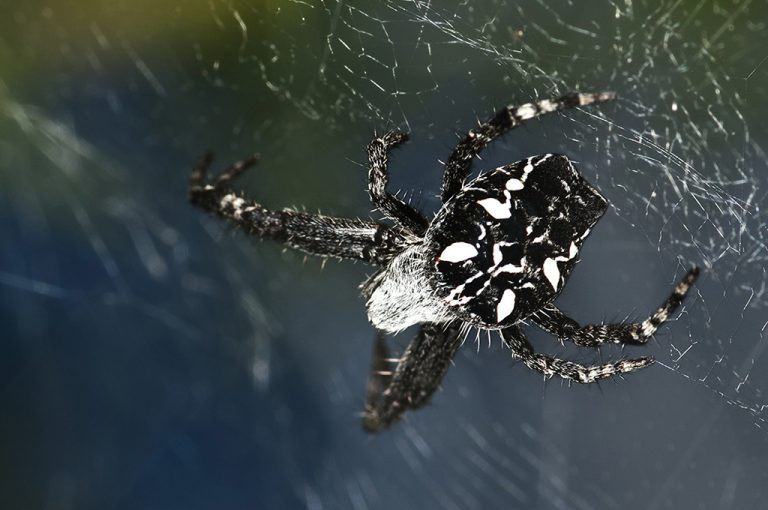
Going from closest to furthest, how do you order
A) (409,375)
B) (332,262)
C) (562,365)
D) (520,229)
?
(520,229)
(562,365)
(409,375)
(332,262)

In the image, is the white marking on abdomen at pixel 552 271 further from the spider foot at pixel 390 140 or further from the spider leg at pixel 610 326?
the spider foot at pixel 390 140

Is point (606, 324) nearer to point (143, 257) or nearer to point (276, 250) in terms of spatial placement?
point (276, 250)

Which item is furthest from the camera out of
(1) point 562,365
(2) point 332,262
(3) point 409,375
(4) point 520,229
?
(2) point 332,262

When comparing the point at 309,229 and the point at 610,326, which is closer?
the point at 610,326

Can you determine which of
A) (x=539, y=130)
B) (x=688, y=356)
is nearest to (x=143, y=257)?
(x=539, y=130)

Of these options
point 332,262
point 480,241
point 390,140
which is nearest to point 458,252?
point 480,241

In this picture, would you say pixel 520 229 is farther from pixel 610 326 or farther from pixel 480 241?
pixel 610 326

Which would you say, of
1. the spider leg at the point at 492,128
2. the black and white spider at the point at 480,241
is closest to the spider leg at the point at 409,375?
the black and white spider at the point at 480,241
